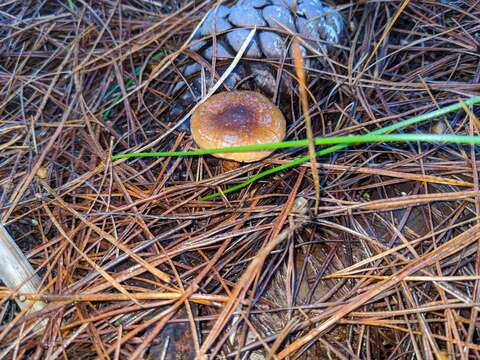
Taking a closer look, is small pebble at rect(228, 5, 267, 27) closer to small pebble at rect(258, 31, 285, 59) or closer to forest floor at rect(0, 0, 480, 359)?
small pebble at rect(258, 31, 285, 59)

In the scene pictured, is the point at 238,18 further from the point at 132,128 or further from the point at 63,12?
the point at 63,12

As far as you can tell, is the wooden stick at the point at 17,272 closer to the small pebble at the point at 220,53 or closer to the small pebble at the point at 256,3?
the small pebble at the point at 220,53

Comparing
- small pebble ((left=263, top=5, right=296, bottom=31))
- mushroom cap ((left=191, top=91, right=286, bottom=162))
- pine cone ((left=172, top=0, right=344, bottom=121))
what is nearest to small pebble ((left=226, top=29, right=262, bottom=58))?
pine cone ((left=172, top=0, right=344, bottom=121))

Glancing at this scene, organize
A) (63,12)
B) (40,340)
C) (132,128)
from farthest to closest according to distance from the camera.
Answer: (63,12) → (132,128) → (40,340)

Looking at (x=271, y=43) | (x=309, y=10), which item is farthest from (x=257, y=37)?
(x=309, y=10)

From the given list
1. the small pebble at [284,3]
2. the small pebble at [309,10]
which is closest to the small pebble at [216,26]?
the small pebble at [284,3]

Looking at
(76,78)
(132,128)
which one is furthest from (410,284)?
(76,78)
